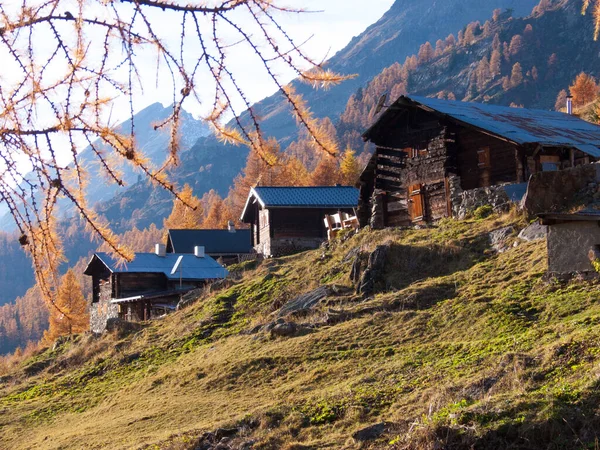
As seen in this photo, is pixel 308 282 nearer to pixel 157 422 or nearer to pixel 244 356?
pixel 244 356

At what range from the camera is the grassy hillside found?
11406 mm

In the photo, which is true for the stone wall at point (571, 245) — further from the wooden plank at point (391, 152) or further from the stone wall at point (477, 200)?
the wooden plank at point (391, 152)

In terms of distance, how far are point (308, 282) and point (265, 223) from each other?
73.6 ft

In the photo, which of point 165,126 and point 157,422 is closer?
point 165,126

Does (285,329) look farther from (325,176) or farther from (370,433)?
(325,176)

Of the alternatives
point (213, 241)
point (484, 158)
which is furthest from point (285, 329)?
point (213, 241)

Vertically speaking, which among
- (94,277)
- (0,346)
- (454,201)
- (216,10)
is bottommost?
(0,346)

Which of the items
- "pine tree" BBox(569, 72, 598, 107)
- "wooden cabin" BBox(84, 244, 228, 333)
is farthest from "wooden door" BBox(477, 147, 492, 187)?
"pine tree" BBox(569, 72, 598, 107)

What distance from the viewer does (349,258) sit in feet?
94.8

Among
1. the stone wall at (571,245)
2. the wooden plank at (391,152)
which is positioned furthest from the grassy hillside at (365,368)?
the wooden plank at (391,152)

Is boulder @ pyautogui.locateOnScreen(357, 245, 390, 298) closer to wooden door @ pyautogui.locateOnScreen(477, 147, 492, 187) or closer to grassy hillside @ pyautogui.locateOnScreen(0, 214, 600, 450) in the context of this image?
grassy hillside @ pyautogui.locateOnScreen(0, 214, 600, 450)

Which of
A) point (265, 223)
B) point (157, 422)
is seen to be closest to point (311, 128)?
point (157, 422)

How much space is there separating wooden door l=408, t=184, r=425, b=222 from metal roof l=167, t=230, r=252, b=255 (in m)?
27.0

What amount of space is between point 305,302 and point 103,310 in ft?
94.9
